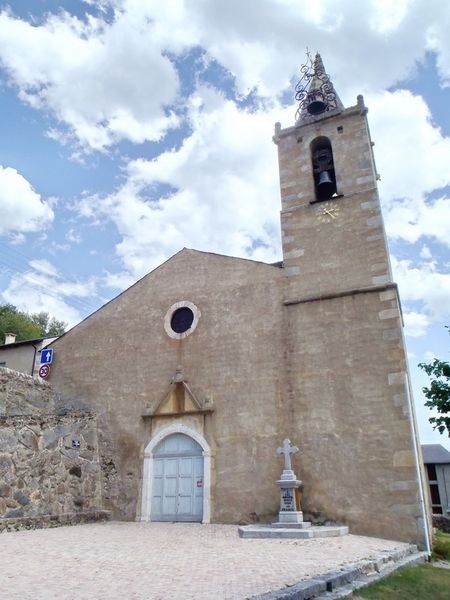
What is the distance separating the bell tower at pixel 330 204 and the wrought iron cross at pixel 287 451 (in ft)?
12.8

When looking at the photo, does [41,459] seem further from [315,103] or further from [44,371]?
[315,103]

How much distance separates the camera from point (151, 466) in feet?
41.8

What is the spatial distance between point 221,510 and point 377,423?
4.26 meters

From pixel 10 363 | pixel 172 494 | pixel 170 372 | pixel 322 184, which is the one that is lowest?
pixel 172 494

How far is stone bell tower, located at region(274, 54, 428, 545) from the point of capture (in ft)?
33.6

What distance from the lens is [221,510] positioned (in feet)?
37.6

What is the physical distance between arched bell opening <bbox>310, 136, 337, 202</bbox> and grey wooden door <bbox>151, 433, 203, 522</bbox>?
25.6ft

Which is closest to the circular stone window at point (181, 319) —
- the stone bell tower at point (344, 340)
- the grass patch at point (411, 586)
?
the stone bell tower at point (344, 340)

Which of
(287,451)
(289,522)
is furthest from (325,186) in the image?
(289,522)

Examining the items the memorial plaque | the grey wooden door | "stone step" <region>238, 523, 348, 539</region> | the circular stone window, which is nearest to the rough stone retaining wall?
the grey wooden door

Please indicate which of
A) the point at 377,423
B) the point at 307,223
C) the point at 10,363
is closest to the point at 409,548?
the point at 377,423

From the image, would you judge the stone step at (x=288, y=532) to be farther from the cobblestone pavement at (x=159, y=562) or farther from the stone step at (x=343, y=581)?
the stone step at (x=343, y=581)

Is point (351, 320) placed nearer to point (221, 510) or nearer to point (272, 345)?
point (272, 345)

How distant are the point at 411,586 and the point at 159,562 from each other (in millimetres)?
3307
